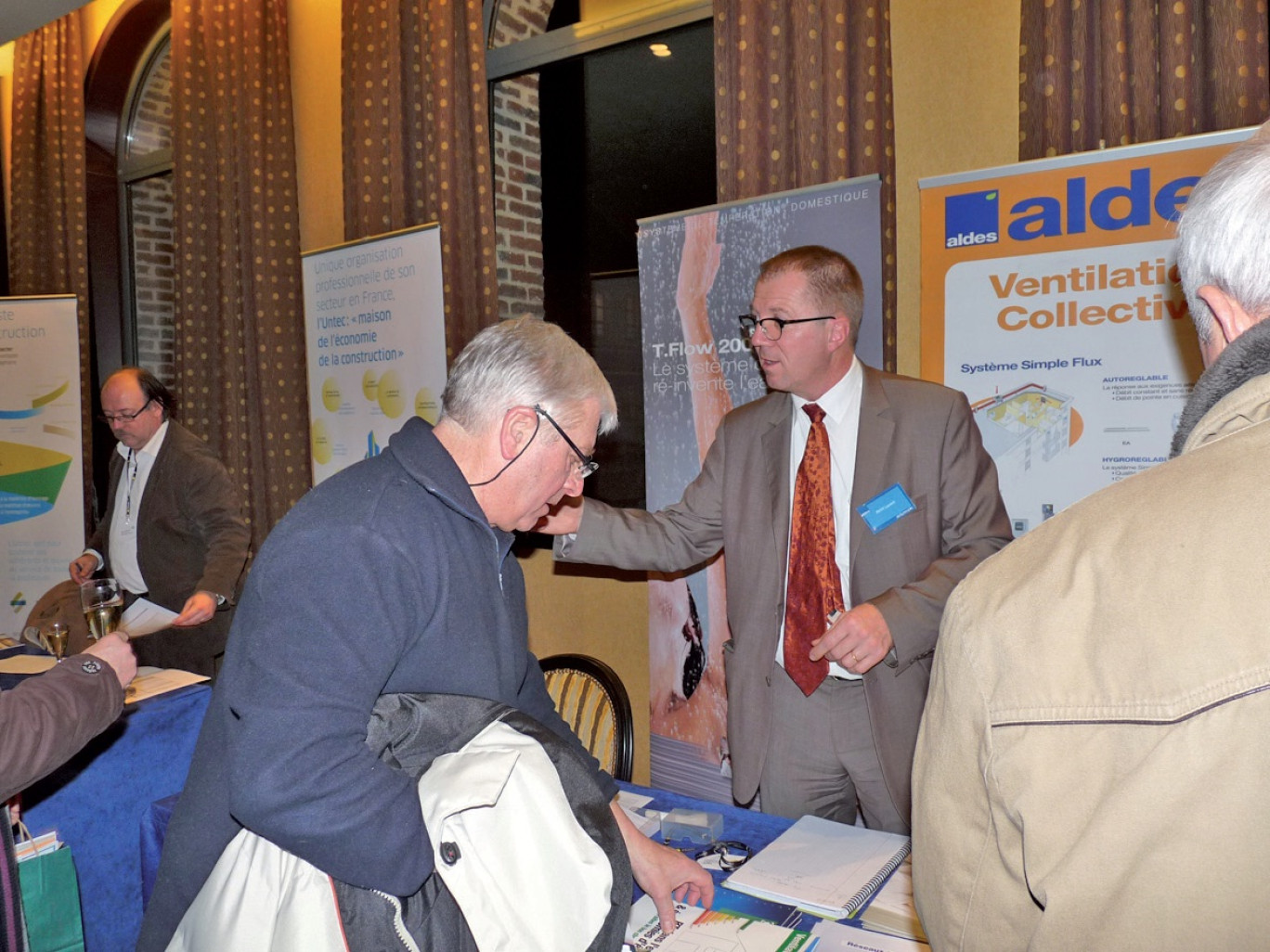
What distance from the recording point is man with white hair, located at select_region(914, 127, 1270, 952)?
2.20 ft

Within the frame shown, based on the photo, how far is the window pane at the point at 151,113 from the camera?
645 centimetres

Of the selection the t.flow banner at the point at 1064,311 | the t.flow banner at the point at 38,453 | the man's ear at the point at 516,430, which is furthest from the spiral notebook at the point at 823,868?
the t.flow banner at the point at 38,453

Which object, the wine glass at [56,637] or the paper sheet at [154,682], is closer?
the wine glass at [56,637]

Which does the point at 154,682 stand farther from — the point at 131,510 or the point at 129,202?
the point at 129,202

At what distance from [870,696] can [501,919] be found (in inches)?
54.3

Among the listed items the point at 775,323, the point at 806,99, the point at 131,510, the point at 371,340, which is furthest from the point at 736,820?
the point at 371,340

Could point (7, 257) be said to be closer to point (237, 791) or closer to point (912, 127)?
point (912, 127)

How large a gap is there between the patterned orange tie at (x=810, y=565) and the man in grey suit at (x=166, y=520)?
92.3 inches

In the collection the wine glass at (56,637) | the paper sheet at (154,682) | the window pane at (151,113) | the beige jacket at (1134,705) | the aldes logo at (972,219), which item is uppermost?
the window pane at (151,113)

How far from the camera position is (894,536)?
2.30 meters

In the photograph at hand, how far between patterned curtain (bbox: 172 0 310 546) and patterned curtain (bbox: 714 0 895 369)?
9.62 feet

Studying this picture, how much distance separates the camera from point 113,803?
2.30 metres

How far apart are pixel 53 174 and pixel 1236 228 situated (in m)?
7.40

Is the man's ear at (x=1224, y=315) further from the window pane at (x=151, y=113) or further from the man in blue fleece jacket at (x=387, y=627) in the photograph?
the window pane at (x=151, y=113)
